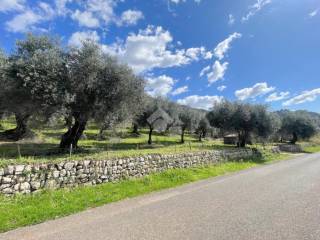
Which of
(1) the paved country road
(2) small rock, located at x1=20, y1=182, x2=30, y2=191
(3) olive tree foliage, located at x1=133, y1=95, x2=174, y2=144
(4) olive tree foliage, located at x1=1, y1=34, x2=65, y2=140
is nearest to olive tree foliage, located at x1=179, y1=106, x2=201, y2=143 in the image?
(3) olive tree foliage, located at x1=133, y1=95, x2=174, y2=144

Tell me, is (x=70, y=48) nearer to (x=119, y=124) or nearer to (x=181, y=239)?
(x=119, y=124)

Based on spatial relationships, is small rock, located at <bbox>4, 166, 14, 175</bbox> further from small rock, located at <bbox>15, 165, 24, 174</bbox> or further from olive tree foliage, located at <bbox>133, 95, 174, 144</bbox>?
olive tree foliage, located at <bbox>133, 95, 174, 144</bbox>

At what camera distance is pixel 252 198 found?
1008cm

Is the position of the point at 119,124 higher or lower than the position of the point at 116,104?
lower

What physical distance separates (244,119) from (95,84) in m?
25.1

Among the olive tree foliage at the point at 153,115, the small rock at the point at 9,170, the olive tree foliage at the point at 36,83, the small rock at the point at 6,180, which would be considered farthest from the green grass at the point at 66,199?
the olive tree foliage at the point at 153,115

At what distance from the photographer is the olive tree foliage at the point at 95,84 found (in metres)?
18.0

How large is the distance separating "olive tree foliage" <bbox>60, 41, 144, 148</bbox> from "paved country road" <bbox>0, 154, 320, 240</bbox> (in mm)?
10369

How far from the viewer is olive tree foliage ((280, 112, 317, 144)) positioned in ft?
207

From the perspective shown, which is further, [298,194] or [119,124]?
[119,124]

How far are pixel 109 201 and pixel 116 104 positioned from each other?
35.5ft

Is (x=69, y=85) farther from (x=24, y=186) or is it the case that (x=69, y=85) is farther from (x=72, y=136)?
(x=24, y=186)

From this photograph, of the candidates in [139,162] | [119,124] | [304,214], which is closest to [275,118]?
[119,124]

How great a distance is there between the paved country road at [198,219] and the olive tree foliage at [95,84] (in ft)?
34.0
